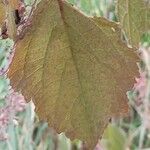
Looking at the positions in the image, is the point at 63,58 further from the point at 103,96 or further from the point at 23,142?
the point at 23,142

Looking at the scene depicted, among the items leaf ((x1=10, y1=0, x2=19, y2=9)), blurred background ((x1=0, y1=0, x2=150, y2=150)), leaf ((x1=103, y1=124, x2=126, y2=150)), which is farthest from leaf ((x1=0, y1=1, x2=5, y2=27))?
leaf ((x1=103, y1=124, x2=126, y2=150))

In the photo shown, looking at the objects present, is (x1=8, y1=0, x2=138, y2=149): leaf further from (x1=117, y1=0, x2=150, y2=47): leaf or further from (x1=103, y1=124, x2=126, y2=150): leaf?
(x1=103, y1=124, x2=126, y2=150): leaf

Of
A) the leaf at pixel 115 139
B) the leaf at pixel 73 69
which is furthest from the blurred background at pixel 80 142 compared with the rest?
the leaf at pixel 73 69

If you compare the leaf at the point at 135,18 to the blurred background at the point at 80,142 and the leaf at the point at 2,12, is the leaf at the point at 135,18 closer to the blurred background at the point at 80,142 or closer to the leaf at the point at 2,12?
the leaf at the point at 2,12

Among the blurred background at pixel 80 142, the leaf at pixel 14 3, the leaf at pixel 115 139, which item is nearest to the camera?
the leaf at pixel 14 3

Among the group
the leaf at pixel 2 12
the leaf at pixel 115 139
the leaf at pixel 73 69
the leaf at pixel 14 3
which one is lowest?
the leaf at pixel 115 139

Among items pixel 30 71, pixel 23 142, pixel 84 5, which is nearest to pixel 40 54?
pixel 30 71

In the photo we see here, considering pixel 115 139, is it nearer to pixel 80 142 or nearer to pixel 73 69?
pixel 80 142
